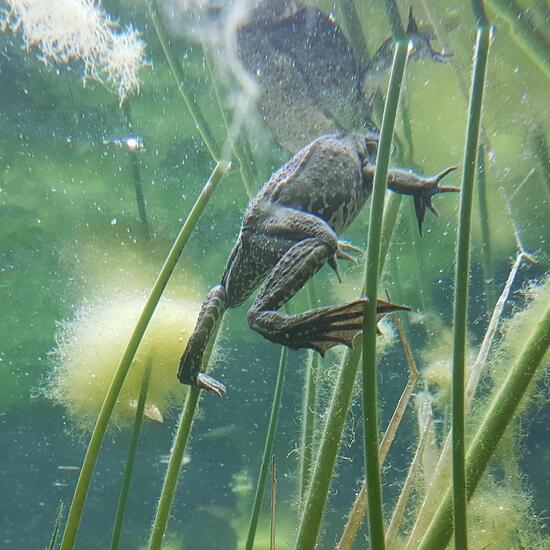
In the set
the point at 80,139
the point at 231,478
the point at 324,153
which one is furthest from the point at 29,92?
the point at 231,478

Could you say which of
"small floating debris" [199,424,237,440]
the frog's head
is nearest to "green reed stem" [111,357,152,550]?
the frog's head

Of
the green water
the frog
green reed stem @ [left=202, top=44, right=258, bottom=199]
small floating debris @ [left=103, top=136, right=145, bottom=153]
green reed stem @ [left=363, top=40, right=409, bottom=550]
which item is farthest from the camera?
small floating debris @ [left=103, top=136, right=145, bottom=153]

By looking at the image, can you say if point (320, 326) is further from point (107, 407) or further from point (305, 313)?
point (107, 407)

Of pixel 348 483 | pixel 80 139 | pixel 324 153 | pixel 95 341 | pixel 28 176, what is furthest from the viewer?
pixel 348 483

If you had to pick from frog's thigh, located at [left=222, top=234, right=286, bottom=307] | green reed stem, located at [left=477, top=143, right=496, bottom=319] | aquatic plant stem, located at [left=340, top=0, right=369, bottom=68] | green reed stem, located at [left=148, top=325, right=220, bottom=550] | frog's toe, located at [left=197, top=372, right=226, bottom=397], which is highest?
aquatic plant stem, located at [left=340, top=0, right=369, bottom=68]

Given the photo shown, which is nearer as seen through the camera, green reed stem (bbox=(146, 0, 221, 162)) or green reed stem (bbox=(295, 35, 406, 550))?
green reed stem (bbox=(295, 35, 406, 550))

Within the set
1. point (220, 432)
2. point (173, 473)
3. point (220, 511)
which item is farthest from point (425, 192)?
point (220, 511)

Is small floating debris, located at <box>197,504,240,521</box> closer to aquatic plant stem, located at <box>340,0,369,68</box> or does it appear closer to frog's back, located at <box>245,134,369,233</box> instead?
aquatic plant stem, located at <box>340,0,369,68</box>

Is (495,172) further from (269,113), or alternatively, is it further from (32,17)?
(32,17)
